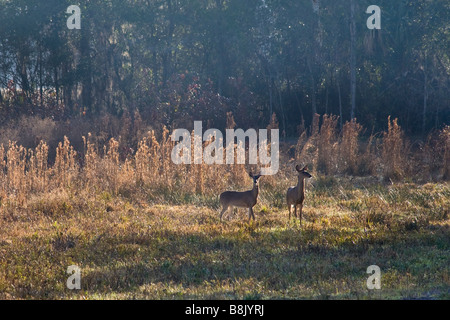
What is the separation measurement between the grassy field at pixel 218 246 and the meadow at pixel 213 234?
2 centimetres

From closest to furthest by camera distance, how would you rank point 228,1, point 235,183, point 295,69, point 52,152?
point 235,183, point 52,152, point 295,69, point 228,1

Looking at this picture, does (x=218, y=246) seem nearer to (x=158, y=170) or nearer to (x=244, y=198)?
(x=244, y=198)

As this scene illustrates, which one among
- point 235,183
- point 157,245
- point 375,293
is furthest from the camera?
point 235,183

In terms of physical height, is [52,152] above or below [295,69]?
below

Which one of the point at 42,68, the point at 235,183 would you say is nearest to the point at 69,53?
the point at 42,68

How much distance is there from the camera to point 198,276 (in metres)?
7.00

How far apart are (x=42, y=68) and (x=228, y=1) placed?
32.1ft

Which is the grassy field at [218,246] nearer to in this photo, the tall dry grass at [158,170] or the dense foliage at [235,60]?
the tall dry grass at [158,170]

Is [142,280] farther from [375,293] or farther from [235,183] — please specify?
[235,183]

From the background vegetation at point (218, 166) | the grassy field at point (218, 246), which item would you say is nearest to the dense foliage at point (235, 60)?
the background vegetation at point (218, 166)

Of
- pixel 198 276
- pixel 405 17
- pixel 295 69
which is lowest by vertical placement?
pixel 198 276

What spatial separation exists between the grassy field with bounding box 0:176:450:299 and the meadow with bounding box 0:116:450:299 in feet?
0.06

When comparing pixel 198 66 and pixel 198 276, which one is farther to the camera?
pixel 198 66

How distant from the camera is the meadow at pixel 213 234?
257 inches
